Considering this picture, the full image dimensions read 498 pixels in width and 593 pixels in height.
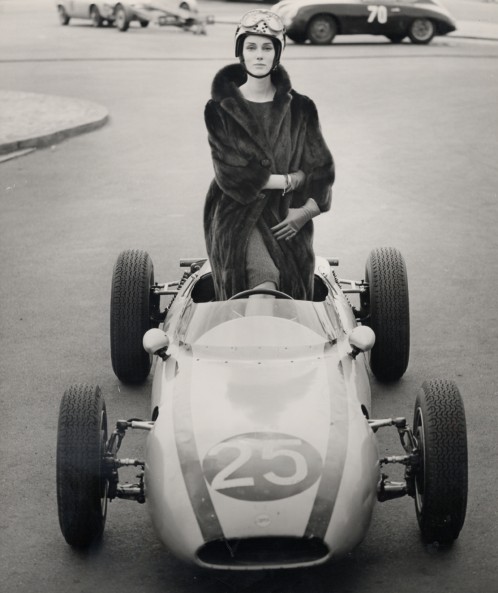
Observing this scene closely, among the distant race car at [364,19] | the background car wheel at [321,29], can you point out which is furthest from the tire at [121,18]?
the background car wheel at [321,29]

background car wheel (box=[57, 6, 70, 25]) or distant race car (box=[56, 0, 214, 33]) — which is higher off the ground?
distant race car (box=[56, 0, 214, 33])

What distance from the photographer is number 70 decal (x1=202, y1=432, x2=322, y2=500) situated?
15.9 feet

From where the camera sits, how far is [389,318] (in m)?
7.24

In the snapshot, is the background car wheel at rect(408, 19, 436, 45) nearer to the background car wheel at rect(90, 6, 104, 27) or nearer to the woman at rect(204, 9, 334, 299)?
the background car wheel at rect(90, 6, 104, 27)

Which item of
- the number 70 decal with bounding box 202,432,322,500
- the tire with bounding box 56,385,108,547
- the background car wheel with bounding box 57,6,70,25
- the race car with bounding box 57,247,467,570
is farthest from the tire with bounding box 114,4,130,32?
the number 70 decal with bounding box 202,432,322,500

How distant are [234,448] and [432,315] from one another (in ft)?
14.5

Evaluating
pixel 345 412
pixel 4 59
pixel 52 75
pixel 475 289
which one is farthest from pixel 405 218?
pixel 4 59

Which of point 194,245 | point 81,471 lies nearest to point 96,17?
point 194,245

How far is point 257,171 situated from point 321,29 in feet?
67.8

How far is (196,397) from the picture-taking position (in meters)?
5.43

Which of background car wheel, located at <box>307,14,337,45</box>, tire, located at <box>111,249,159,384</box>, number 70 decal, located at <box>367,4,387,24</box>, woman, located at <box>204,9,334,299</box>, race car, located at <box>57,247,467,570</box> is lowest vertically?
background car wheel, located at <box>307,14,337,45</box>

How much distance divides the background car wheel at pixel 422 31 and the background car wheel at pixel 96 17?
1023 centimetres

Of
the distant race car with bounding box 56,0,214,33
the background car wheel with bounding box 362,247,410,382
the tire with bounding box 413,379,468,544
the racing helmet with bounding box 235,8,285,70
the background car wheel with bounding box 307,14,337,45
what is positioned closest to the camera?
the tire with bounding box 413,379,468,544

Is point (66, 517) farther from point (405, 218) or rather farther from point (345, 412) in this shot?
point (405, 218)
